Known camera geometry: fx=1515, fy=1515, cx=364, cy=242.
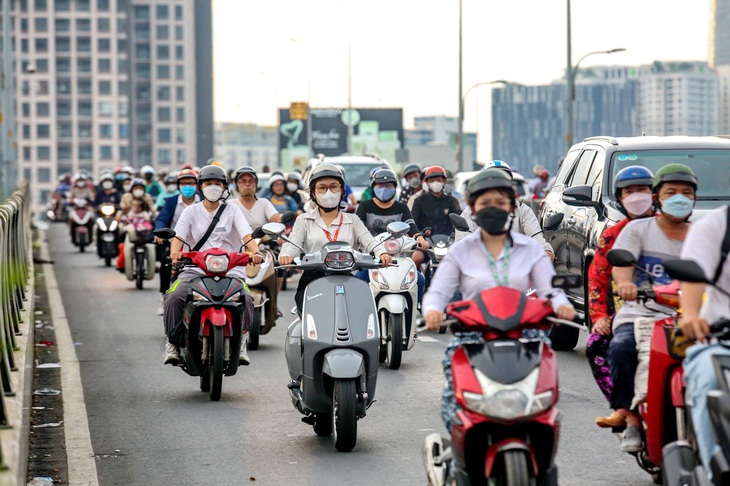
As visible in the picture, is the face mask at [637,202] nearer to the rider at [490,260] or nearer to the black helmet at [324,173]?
the rider at [490,260]

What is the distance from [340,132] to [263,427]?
3702 inches

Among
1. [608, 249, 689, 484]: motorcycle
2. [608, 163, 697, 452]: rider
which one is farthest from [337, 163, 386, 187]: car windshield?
[608, 249, 689, 484]: motorcycle

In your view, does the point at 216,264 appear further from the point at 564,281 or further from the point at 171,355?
the point at 564,281

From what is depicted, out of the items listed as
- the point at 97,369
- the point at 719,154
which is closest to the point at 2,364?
the point at 97,369

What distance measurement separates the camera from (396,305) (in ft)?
43.3

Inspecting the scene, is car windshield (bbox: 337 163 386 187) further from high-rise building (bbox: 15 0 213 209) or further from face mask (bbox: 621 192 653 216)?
high-rise building (bbox: 15 0 213 209)

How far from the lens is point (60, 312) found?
63.8ft

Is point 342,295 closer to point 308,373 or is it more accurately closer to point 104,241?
point 308,373

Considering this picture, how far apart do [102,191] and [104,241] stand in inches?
100

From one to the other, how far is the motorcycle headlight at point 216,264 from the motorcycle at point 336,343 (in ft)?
5.46

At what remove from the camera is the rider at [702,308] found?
5633mm

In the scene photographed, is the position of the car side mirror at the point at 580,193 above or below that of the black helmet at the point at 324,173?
below

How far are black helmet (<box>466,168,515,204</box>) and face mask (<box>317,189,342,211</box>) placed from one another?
3.57 m

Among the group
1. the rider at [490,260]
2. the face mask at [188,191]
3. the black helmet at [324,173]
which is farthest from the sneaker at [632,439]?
the face mask at [188,191]
